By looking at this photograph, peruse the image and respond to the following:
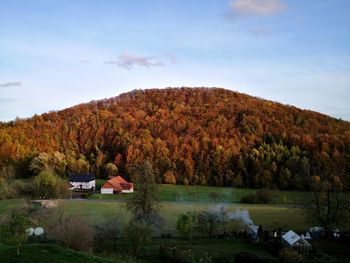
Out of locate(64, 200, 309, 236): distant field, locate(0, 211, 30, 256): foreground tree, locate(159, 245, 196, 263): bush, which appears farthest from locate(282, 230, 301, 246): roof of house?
locate(0, 211, 30, 256): foreground tree

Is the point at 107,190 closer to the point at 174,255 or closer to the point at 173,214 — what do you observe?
the point at 173,214

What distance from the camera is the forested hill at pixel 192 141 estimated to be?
87375 mm

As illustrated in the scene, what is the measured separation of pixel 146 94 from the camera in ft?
522

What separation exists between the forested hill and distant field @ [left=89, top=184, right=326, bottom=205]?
3.23 m

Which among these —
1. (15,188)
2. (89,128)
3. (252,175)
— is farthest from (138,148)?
(15,188)

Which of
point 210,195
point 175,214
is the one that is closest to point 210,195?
point 210,195

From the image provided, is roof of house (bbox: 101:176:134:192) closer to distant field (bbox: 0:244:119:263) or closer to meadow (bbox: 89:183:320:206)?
meadow (bbox: 89:183:320:206)

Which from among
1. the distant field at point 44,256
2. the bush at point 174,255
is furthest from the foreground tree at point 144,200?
the distant field at point 44,256

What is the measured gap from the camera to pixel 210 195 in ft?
246

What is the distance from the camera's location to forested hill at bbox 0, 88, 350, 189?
87.4 meters

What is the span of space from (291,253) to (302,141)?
2558 inches

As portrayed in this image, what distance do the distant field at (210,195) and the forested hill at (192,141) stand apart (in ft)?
10.6

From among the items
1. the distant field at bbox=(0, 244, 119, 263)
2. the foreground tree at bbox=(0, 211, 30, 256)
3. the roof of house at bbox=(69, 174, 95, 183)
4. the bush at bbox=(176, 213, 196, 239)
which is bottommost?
the bush at bbox=(176, 213, 196, 239)

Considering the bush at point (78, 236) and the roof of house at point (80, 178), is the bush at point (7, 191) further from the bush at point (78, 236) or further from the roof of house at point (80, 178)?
the bush at point (78, 236)
